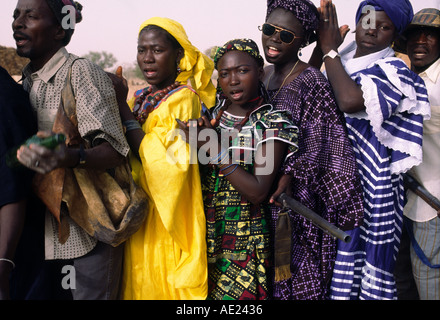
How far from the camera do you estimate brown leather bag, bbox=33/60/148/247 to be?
7.20 ft

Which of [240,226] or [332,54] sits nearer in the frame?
[240,226]

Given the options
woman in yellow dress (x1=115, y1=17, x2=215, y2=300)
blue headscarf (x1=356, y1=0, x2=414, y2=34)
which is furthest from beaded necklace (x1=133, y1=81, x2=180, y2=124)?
blue headscarf (x1=356, y1=0, x2=414, y2=34)

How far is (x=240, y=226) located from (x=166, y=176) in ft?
1.89

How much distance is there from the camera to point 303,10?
2.73 meters

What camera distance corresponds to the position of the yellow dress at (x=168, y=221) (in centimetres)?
240

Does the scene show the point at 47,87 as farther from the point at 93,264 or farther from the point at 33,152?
the point at 93,264

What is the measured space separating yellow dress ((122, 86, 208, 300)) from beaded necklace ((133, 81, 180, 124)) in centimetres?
7

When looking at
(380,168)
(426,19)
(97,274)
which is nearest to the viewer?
(97,274)

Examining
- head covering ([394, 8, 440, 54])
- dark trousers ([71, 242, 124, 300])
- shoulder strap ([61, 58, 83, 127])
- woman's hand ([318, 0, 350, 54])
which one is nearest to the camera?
shoulder strap ([61, 58, 83, 127])

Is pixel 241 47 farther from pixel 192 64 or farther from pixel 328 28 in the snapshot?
pixel 328 28

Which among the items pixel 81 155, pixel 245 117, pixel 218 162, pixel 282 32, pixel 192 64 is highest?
pixel 282 32

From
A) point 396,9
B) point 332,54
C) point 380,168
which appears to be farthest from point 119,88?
point 396,9

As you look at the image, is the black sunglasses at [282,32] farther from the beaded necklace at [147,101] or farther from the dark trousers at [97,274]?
the dark trousers at [97,274]

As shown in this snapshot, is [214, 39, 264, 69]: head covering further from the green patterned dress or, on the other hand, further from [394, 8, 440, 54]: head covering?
[394, 8, 440, 54]: head covering
